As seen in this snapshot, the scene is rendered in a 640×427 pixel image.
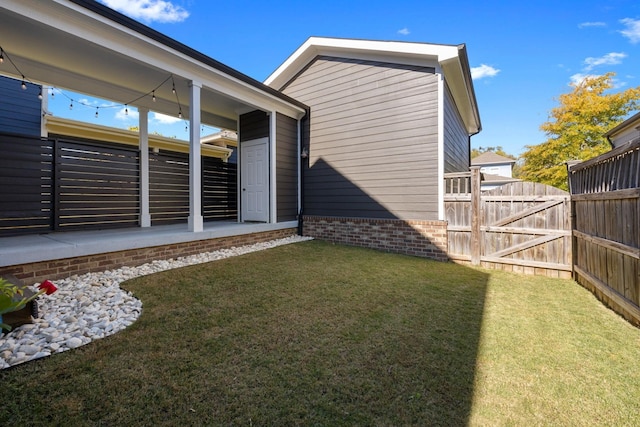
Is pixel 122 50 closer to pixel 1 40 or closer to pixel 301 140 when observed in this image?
pixel 1 40

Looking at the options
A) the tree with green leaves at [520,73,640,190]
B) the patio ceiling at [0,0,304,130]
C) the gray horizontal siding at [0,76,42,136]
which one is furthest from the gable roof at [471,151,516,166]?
the gray horizontal siding at [0,76,42,136]

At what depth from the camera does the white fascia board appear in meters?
5.60

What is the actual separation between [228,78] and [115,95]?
8.92 feet

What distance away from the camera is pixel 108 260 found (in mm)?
3936

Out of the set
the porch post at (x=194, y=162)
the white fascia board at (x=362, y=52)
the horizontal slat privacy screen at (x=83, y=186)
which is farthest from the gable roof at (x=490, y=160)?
the porch post at (x=194, y=162)

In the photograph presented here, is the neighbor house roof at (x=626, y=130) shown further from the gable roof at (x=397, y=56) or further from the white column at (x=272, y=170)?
the white column at (x=272, y=170)

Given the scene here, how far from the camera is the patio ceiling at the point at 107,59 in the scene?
3.53m

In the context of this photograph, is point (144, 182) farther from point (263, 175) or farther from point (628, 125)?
point (628, 125)

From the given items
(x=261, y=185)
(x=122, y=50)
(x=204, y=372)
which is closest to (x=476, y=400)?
(x=204, y=372)

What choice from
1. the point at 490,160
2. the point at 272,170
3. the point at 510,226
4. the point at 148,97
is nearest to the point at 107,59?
the point at 148,97

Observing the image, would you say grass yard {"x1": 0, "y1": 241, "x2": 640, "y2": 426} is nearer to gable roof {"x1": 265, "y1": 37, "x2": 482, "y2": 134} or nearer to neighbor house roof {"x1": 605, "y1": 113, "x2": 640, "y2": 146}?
gable roof {"x1": 265, "y1": 37, "x2": 482, "y2": 134}

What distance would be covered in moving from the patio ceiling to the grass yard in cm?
337

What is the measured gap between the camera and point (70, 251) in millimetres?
3541

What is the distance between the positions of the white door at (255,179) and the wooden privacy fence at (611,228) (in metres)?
5.85
